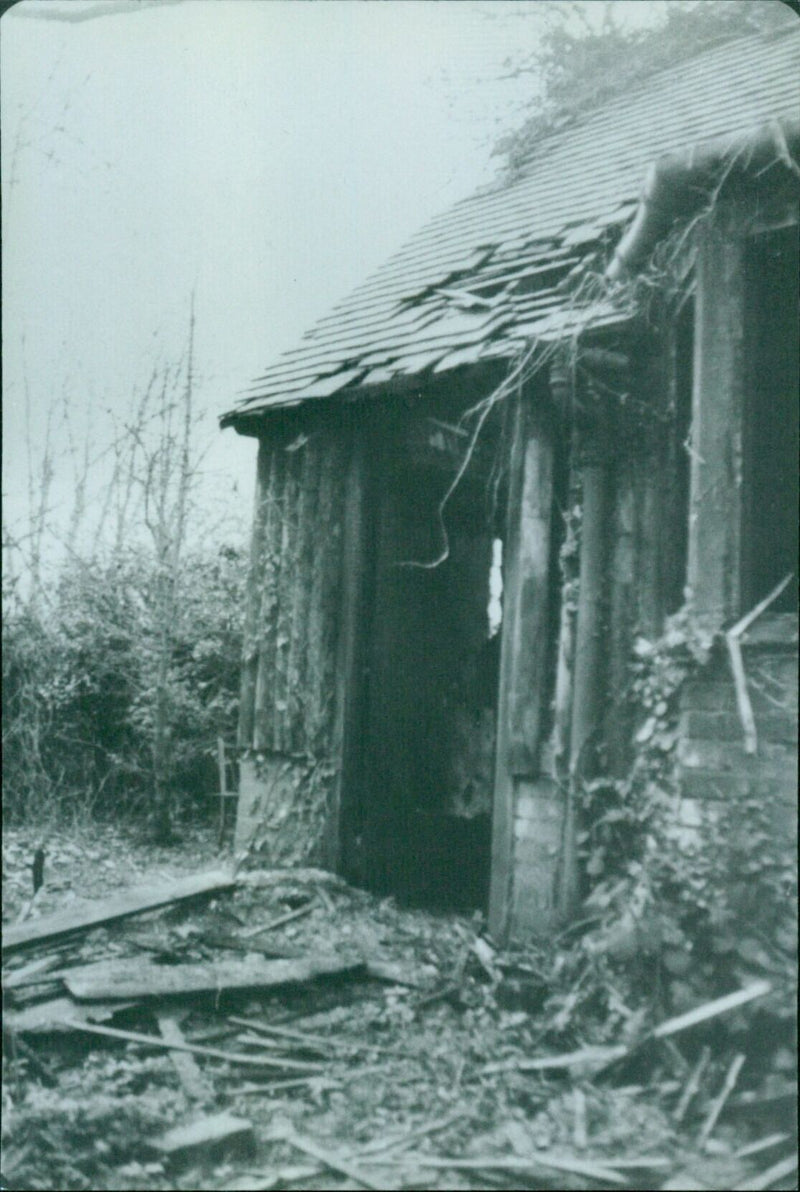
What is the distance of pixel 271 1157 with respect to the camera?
373 cm

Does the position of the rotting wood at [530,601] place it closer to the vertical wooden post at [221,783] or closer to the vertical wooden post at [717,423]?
the vertical wooden post at [717,423]

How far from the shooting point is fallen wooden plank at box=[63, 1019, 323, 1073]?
4.36 metres

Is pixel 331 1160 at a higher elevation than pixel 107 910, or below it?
below

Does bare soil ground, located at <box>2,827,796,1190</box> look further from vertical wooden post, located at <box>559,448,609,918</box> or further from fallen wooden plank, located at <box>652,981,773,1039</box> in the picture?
vertical wooden post, located at <box>559,448,609,918</box>

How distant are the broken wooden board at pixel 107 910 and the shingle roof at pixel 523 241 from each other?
3.27 meters

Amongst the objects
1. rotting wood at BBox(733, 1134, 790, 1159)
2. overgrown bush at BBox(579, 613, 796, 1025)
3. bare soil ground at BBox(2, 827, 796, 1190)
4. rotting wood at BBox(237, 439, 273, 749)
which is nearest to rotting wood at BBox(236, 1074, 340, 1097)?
bare soil ground at BBox(2, 827, 796, 1190)

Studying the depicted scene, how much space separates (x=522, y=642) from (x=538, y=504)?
2.56 ft

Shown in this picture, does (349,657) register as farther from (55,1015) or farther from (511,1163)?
(511,1163)

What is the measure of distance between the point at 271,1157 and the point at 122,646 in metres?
6.64

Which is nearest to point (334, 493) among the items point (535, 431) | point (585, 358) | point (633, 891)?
point (535, 431)

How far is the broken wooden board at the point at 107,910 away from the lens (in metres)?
5.10

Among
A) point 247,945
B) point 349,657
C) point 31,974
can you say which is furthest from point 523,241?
point 31,974

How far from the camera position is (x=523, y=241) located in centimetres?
680

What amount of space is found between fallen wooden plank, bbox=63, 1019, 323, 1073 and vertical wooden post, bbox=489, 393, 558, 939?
4.68 ft
